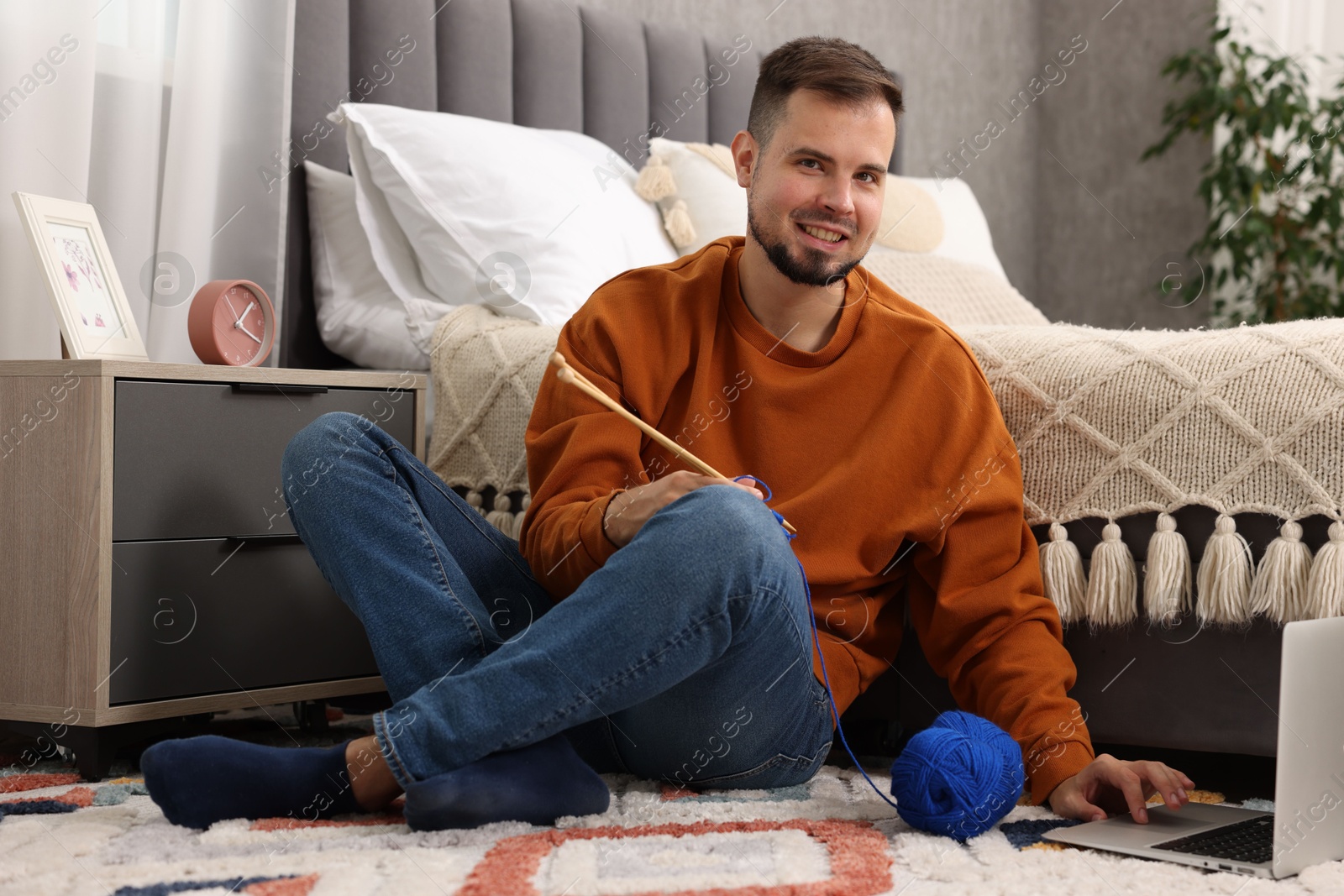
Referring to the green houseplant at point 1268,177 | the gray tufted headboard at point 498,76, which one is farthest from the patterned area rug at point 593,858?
the green houseplant at point 1268,177

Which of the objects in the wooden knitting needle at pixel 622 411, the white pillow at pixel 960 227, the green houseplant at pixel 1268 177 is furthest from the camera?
the green houseplant at pixel 1268 177

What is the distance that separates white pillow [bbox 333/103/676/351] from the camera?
1.92 meters

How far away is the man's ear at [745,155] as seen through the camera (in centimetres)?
138

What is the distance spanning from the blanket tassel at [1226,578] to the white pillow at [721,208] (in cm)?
104

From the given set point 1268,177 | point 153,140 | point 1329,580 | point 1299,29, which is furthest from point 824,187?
point 1299,29

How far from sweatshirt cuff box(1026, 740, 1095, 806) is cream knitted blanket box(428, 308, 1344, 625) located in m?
0.21

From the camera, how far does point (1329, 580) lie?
3.98 ft

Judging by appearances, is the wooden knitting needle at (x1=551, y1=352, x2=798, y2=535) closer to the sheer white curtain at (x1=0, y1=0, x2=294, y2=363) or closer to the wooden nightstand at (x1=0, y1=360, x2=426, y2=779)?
the wooden nightstand at (x1=0, y1=360, x2=426, y2=779)

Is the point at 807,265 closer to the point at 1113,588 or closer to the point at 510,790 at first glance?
the point at 1113,588

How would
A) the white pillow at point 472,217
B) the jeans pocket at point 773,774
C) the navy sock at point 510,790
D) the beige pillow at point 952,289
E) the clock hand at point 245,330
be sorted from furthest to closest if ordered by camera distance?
the beige pillow at point 952,289, the white pillow at point 472,217, the clock hand at point 245,330, the jeans pocket at point 773,774, the navy sock at point 510,790

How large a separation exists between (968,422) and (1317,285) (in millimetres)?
2489

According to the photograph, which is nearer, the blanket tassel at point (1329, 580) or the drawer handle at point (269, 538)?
the blanket tassel at point (1329, 580)

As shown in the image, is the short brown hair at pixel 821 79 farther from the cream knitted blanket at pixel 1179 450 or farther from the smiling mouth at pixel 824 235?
the cream knitted blanket at pixel 1179 450

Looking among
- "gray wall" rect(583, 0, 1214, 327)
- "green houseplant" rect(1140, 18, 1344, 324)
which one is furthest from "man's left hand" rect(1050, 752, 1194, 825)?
"gray wall" rect(583, 0, 1214, 327)
